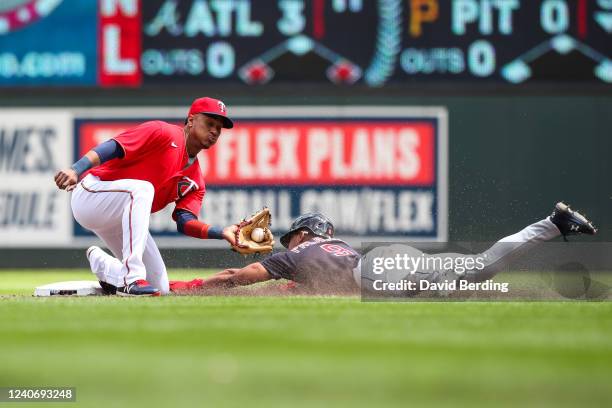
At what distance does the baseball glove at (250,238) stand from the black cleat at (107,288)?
72 cm

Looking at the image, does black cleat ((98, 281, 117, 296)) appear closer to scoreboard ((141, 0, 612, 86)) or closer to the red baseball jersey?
the red baseball jersey

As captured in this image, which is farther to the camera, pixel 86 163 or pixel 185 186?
pixel 185 186

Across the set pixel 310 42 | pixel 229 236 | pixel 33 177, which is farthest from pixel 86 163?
pixel 33 177

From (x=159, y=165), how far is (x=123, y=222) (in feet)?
1.53

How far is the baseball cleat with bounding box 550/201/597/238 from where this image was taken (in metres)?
6.34

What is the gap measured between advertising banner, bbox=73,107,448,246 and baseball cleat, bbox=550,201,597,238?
5.16m

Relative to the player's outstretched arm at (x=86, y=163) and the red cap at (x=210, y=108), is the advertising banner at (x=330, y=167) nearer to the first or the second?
the red cap at (x=210, y=108)

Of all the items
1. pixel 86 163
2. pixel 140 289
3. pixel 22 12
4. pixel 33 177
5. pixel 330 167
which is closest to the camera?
pixel 86 163

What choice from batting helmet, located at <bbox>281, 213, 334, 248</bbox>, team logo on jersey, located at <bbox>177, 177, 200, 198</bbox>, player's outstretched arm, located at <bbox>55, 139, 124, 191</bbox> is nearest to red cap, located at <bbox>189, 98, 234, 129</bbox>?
team logo on jersey, located at <bbox>177, 177, 200, 198</bbox>

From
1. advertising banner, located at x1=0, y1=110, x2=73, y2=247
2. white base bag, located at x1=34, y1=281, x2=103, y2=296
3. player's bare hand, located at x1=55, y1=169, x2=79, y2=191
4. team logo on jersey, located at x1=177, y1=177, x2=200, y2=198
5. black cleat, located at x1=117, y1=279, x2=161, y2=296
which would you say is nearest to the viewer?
player's bare hand, located at x1=55, y1=169, x2=79, y2=191

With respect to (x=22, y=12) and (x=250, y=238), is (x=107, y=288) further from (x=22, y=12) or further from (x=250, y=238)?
(x=22, y=12)

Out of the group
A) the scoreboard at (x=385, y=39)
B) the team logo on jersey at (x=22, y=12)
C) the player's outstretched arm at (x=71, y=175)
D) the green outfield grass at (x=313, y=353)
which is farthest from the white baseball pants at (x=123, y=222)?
the team logo on jersey at (x=22, y=12)

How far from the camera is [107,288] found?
22.0 ft

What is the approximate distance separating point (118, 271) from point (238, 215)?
5213 mm
